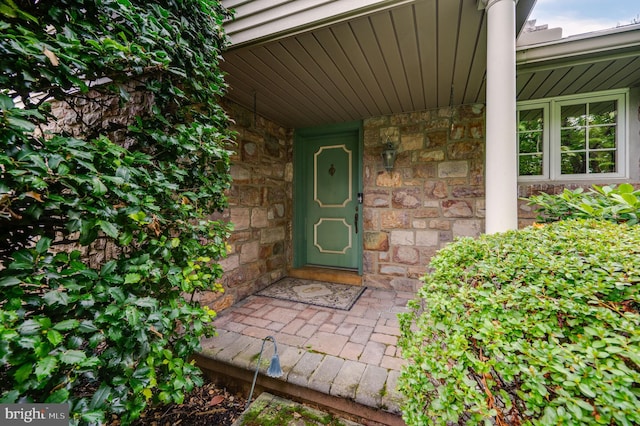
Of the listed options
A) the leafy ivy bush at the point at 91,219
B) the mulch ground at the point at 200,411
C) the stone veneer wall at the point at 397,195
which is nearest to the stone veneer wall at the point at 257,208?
the stone veneer wall at the point at 397,195

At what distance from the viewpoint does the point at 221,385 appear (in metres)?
1.70

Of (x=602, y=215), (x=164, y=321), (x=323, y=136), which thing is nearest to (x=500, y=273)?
(x=602, y=215)

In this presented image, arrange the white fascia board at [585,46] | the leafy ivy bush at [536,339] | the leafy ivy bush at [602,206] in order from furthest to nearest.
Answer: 1. the white fascia board at [585,46]
2. the leafy ivy bush at [602,206]
3. the leafy ivy bush at [536,339]

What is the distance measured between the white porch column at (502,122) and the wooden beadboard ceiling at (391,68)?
0.77 feet

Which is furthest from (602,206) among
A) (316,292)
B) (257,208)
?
(257,208)

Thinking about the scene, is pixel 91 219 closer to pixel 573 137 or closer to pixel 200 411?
pixel 200 411

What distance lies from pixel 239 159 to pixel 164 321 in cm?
200

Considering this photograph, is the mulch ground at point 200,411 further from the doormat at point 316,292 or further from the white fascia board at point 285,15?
the white fascia board at point 285,15

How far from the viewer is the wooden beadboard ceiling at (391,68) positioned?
157cm

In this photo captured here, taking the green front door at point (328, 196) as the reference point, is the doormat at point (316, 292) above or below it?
below

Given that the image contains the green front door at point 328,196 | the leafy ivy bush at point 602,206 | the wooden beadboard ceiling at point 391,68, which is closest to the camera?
the leafy ivy bush at point 602,206

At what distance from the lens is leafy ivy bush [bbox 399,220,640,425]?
0.53 m

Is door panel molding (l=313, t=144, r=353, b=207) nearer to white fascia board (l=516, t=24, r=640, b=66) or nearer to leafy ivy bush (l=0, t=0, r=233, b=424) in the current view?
white fascia board (l=516, t=24, r=640, b=66)

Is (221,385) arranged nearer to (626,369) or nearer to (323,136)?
(626,369)
